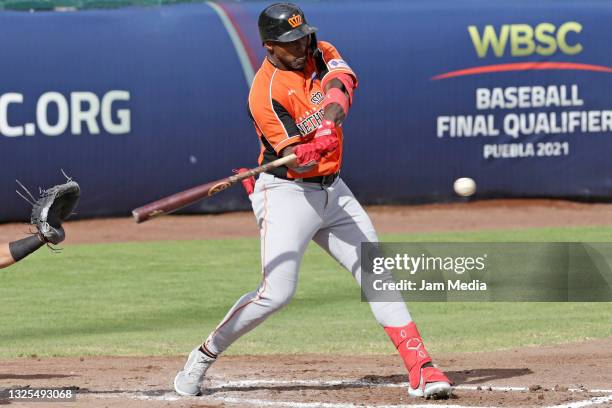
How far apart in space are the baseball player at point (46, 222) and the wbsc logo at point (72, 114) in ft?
31.8

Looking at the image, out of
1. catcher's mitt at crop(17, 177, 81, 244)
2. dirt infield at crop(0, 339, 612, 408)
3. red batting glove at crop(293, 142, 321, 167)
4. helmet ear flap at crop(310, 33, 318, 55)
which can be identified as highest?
helmet ear flap at crop(310, 33, 318, 55)

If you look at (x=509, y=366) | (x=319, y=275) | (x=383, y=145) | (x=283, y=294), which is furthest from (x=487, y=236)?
(x=283, y=294)

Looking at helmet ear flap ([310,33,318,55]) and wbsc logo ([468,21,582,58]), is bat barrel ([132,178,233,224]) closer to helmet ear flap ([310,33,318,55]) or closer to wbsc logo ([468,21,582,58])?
helmet ear flap ([310,33,318,55])

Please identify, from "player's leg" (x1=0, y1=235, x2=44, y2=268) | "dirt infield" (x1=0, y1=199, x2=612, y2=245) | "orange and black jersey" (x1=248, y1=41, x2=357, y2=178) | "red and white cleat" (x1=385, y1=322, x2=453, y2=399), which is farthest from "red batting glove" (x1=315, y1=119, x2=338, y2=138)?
"dirt infield" (x1=0, y1=199, x2=612, y2=245)

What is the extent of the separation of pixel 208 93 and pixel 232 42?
767 mm

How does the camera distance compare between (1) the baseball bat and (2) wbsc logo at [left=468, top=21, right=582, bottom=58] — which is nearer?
(1) the baseball bat

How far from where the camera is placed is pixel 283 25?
6492 mm

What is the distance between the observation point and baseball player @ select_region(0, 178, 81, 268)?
626 cm

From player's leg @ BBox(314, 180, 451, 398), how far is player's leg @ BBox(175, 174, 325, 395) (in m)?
0.13

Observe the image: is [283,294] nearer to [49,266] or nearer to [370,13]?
[49,266]

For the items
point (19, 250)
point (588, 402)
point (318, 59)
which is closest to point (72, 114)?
point (318, 59)

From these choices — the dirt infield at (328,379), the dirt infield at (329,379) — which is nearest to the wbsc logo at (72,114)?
the dirt infield at (329,379)

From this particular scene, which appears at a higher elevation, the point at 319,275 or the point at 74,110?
the point at 74,110

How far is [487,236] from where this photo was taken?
15586 millimetres
